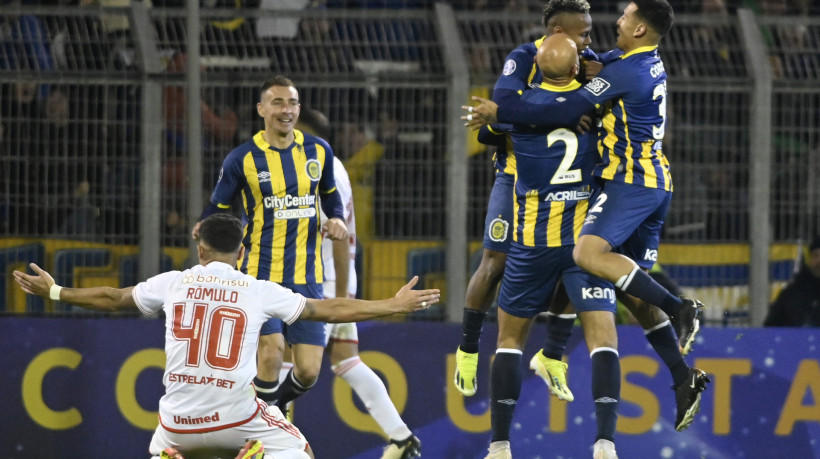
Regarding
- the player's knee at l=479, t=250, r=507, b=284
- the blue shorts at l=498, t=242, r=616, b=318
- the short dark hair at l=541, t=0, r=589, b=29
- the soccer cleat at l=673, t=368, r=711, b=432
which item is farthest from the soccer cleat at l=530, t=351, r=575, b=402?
the short dark hair at l=541, t=0, r=589, b=29

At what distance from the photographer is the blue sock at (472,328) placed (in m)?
6.99

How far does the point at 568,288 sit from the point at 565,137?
29.4 inches

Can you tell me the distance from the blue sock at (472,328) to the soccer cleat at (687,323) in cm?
111

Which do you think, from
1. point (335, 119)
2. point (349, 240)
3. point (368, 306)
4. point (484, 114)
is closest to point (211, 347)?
point (368, 306)

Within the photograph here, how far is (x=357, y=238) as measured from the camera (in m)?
8.77

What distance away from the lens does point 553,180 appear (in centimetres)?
657

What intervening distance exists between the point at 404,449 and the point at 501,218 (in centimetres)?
172

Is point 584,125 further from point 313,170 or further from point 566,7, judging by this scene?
point 313,170

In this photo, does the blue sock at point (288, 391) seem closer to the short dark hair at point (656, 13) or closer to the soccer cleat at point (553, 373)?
the soccer cleat at point (553, 373)

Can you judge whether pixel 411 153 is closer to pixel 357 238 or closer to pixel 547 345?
pixel 357 238

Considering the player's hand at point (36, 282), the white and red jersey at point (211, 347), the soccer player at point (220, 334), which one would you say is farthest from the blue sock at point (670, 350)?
the player's hand at point (36, 282)

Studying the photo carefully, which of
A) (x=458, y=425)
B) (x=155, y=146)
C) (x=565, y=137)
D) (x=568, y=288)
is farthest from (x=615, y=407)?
(x=155, y=146)

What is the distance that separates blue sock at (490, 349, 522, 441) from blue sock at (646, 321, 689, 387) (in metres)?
0.72

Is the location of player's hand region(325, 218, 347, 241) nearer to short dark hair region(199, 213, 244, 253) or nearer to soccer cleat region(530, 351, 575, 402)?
soccer cleat region(530, 351, 575, 402)
